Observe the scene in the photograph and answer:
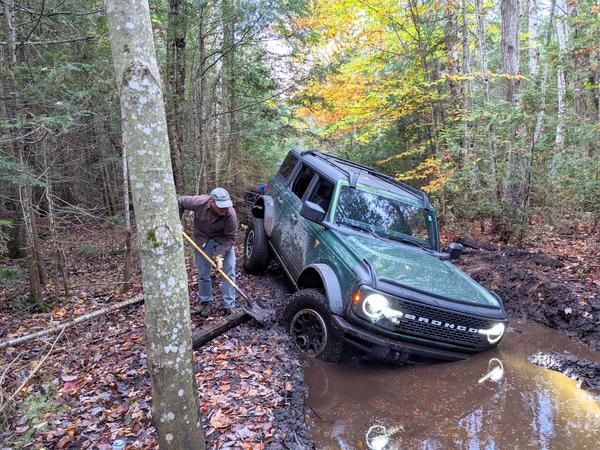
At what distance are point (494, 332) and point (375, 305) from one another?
148cm

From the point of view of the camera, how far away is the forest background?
5.73 metres

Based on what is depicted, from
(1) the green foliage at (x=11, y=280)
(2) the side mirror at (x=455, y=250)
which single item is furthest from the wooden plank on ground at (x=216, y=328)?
(1) the green foliage at (x=11, y=280)

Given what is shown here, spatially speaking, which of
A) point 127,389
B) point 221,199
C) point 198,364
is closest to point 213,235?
point 221,199

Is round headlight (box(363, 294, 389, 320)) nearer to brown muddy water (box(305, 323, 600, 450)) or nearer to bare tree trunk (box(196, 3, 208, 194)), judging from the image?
brown muddy water (box(305, 323, 600, 450))

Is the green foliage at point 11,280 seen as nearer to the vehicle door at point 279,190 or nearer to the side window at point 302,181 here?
the vehicle door at point 279,190

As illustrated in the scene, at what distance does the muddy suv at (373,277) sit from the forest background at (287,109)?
296 cm

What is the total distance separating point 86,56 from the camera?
7.03 metres

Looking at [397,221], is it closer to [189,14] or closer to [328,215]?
[328,215]

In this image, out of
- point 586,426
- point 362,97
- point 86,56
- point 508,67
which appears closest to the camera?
point 586,426

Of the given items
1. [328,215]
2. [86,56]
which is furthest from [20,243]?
[328,215]

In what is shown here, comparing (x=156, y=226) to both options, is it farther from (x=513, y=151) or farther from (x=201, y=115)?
(x=513, y=151)

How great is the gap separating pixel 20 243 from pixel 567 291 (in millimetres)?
9597

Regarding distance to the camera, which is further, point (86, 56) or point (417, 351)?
point (86, 56)

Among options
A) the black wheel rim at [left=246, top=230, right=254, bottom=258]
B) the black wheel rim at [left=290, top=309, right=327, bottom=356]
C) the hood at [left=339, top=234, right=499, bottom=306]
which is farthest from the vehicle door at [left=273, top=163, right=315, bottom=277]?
the hood at [left=339, top=234, right=499, bottom=306]
